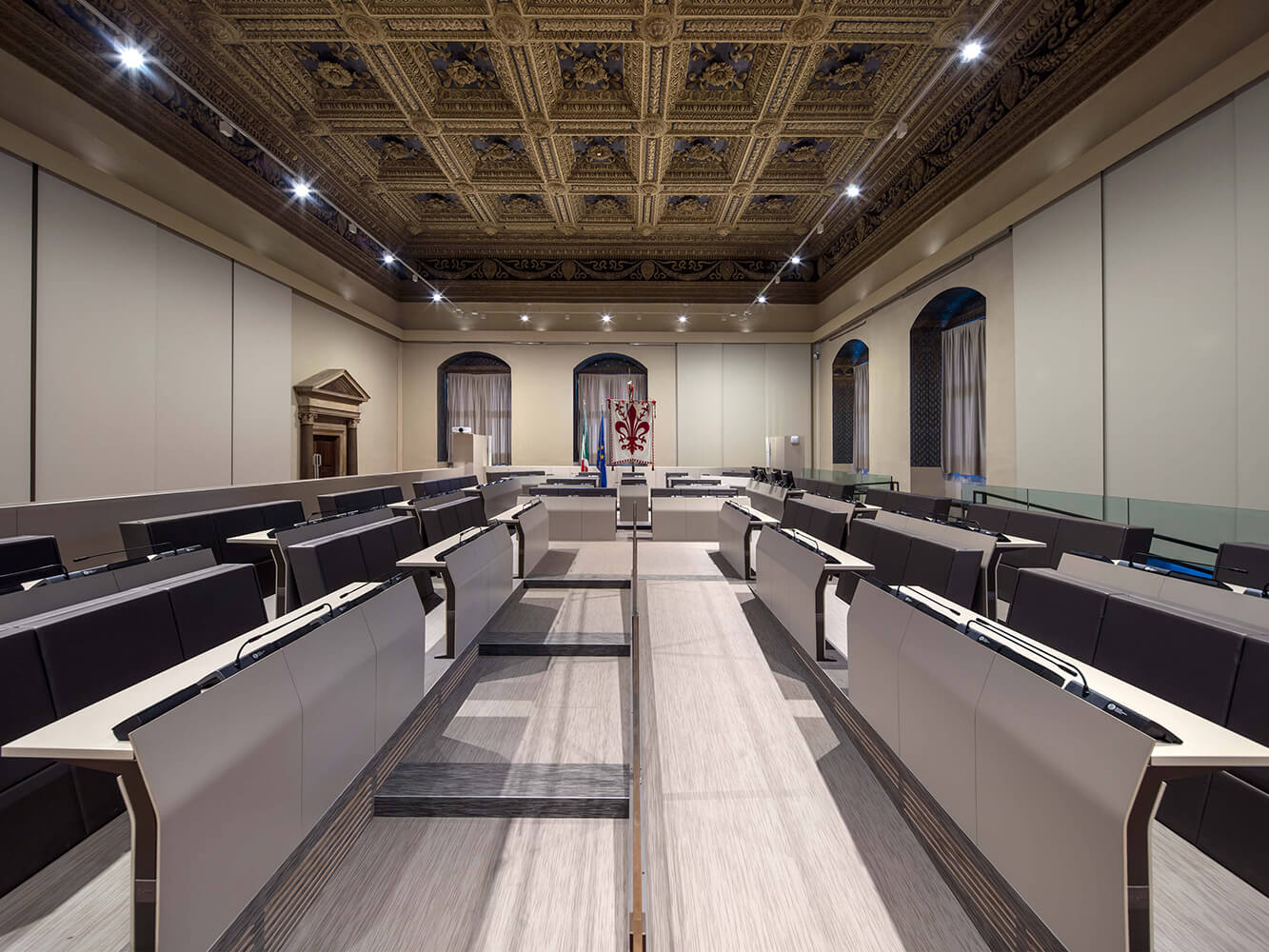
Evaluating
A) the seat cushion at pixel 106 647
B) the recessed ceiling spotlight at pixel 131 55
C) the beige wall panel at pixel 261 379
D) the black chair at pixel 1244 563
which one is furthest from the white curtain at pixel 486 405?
the black chair at pixel 1244 563

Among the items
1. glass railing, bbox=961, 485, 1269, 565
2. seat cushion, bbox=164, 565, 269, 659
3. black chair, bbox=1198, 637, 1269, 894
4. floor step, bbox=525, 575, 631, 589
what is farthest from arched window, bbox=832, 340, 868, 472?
seat cushion, bbox=164, 565, 269, 659

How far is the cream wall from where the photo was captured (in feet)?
25.6

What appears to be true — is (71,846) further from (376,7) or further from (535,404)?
(535,404)

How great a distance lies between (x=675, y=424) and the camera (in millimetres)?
15773

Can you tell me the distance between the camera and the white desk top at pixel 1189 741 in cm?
123

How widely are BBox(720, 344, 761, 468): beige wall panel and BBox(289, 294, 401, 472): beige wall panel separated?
8964mm

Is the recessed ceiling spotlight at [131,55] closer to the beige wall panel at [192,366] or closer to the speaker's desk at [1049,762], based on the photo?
the beige wall panel at [192,366]

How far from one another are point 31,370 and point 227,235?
3.87 meters

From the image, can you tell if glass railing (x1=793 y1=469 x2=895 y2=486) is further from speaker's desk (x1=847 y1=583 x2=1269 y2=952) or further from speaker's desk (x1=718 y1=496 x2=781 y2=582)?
speaker's desk (x1=847 y1=583 x2=1269 y2=952)

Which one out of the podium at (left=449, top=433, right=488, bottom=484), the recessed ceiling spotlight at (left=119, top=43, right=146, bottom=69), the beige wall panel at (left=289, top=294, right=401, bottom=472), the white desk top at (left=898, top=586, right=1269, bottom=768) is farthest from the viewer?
the podium at (left=449, top=433, right=488, bottom=484)

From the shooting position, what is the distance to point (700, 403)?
15773 mm

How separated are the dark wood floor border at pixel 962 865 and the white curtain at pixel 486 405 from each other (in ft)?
49.6

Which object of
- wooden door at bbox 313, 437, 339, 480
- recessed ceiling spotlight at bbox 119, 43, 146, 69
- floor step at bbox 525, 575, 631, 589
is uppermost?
recessed ceiling spotlight at bbox 119, 43, 146, 69

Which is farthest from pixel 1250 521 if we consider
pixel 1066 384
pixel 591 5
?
pixel 591 5
